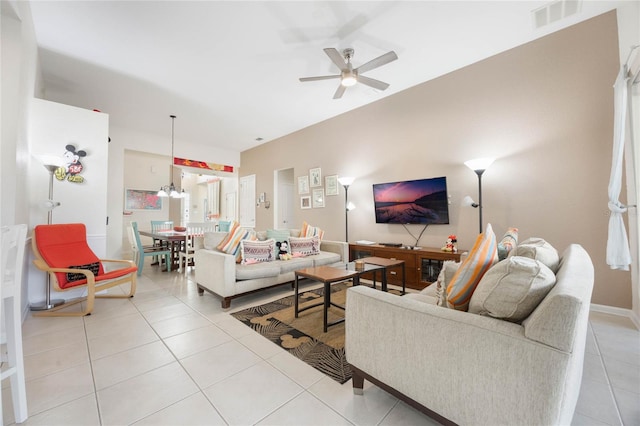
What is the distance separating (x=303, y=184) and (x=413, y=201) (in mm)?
2639

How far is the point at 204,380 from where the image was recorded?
1615 millimetres

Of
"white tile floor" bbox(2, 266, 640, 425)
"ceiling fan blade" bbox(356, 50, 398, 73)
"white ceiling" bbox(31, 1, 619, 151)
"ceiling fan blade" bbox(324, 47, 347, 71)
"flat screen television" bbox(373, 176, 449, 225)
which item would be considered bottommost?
"white tile floor" bbox(2, 266, 640, 425)

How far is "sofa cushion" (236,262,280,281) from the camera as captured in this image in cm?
296

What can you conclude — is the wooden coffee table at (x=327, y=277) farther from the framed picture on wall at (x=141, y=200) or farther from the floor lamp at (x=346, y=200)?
the framed picture on wall at (x=141, y=200)

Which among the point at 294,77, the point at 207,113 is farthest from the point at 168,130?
the point at 294,77

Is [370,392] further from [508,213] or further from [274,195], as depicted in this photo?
[274,195]

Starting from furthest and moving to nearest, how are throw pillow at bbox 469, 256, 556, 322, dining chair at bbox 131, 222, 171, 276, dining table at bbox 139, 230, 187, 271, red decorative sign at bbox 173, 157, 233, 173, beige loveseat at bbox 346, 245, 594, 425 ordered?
red decorative sign at bbox 173, 157, 233, 173 → dining table at bbox 139, 230, 187, 271 → dining chair at bbox 131, 222, 171, 276 → throw pillow at bbox 469, 256, 556, 322 → beige loveseat at bbox 346, 245, 594, 425

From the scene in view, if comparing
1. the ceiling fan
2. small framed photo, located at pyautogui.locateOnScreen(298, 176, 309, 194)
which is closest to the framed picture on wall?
small framed photo, located at pyautogui.locateOnScreen(298, 176, 309, 194)

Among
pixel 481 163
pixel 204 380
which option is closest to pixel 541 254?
pixel 481 163

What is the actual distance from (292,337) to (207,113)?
4430mm

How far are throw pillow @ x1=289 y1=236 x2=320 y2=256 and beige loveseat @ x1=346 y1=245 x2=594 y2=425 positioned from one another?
2.41m

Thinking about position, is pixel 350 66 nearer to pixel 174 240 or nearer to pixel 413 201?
pixel 413 201

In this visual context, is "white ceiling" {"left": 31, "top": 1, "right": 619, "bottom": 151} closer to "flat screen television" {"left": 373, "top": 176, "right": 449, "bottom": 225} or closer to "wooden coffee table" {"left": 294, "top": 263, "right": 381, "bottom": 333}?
"flat screen television" {"left": 373, "top": 176, "right": 449, "bottom": 225}

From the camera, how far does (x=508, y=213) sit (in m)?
3.14
